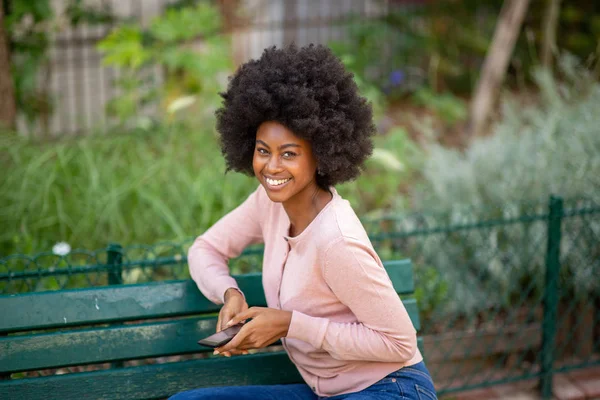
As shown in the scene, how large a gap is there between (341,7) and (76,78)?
4007 millimetres

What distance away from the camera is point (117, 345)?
2.39 m

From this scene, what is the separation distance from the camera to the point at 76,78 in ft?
29.8

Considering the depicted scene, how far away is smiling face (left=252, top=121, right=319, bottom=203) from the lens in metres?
2.08

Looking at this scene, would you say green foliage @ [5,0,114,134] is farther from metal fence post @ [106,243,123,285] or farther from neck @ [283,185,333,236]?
neck @ [283,185,333,236]

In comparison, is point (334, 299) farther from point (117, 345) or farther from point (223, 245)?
point (117, 345)

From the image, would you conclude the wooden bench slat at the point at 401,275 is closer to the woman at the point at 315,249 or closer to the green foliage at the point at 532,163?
the woman at the point at 315,249

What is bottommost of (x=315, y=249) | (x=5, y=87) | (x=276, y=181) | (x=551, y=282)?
(x=551, y=282)

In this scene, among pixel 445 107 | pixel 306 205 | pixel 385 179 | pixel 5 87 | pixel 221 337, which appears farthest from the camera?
pixel 445 107

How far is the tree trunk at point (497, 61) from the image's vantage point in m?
6.56

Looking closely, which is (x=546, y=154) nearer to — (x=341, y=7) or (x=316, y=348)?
(x=316, y=348)

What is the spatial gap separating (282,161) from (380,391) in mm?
724

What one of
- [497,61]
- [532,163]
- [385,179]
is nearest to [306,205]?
[532,163]

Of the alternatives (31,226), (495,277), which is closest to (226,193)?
(31,226)

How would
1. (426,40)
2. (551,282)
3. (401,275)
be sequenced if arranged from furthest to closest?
(426,40), (551,282), (401,275)
